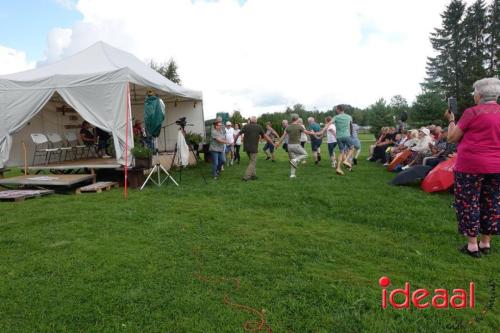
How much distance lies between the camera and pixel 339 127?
9148 mm

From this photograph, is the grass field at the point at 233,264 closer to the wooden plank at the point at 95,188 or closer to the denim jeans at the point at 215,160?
the wooden plank at the point at 95,188

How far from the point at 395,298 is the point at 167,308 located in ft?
5.82

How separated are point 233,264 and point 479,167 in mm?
2549

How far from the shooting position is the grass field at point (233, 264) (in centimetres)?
252

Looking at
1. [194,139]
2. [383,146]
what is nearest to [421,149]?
[383,146]

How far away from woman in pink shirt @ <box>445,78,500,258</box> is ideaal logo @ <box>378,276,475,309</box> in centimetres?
87

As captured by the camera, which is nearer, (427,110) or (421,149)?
(421,149)

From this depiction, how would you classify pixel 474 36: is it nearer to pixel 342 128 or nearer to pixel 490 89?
pixel 342 128

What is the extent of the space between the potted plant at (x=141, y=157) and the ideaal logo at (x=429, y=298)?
6.02 m

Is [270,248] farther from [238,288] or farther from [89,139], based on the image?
[89,139]

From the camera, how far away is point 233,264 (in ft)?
11.3

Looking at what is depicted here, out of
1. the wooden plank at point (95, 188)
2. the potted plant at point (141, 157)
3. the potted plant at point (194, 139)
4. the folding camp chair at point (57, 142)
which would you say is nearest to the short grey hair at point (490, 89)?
the potted plant at point (141, 157)

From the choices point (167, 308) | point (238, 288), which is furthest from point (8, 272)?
point (238, 288)

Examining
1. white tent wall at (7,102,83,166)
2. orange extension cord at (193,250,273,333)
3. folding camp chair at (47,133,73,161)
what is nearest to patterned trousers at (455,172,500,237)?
orange extension cord at (193,250,273,333)
